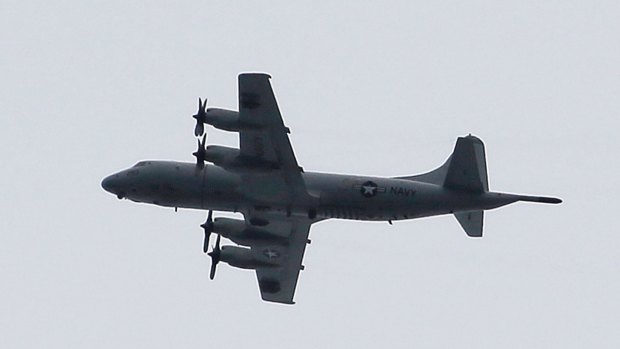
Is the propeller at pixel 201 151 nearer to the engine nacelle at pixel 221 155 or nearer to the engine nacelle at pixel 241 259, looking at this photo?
the engine nacelle at pixel 221 155

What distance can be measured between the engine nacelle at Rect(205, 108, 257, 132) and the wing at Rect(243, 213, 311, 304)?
5096mm

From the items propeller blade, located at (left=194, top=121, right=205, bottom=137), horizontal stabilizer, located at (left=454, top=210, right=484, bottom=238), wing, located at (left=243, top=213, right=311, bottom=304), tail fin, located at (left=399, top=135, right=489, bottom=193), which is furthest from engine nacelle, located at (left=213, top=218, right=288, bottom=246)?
tail fin, located at (left=399, top=135, right=489, bottom=193)

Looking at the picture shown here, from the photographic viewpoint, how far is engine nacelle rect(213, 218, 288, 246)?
51.1m

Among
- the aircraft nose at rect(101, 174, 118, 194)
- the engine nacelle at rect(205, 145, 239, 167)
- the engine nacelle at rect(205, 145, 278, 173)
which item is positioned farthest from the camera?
the aircraft nose at rect(101, 174, 118, 194)

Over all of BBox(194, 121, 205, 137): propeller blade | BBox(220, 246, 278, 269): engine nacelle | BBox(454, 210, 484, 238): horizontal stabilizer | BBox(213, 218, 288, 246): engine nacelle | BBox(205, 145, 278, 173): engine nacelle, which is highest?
BBox(194, 121, 205, 137): propeller blade

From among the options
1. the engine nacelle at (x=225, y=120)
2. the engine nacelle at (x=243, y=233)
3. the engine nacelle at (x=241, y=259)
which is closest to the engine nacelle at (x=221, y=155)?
the engine nacelle at (x=225, y=120)

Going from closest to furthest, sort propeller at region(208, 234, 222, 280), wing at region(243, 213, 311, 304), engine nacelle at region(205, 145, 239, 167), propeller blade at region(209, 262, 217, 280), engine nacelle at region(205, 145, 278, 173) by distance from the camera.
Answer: engine nacelle at region(205, 145, 278, 173) → engine nacelle at region(205, 145, 239, 167) → wing at region(243, 213, 311, 304) → propeller at region(208, 234, 222, 280) → propeller blade at region(209, 262, 217, 280)

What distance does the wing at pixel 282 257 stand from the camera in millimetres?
51531

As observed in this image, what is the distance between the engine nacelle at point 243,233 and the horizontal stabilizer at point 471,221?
7.13m

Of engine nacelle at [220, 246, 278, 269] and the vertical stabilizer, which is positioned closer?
the vertical stabilizer

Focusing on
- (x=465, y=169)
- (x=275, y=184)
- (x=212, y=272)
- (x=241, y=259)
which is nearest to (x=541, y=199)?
(x=465, y=169)

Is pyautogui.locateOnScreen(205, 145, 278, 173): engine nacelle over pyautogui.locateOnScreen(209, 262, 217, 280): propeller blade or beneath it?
over

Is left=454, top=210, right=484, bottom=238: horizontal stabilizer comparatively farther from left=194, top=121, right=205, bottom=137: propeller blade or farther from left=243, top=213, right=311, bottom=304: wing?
left=194, top=121, right=205, bottom=137: propeller blade

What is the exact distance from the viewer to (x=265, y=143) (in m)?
47.1
